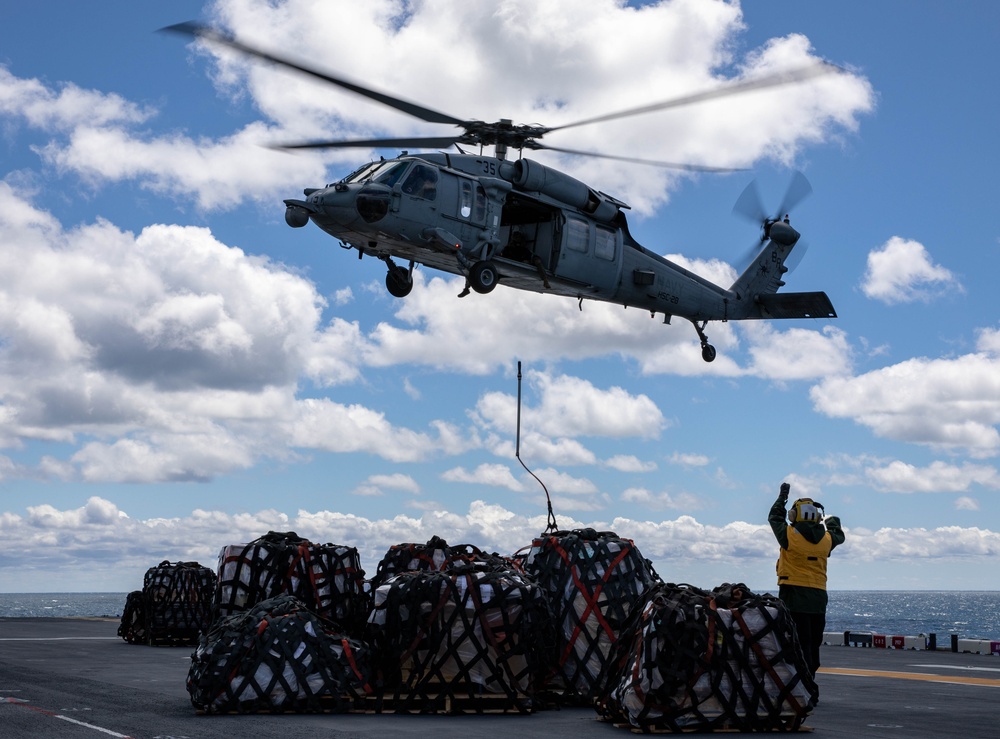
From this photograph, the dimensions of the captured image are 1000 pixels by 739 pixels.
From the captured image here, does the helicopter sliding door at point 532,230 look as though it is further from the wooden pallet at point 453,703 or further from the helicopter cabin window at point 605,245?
the wooden pallet at point 453,703

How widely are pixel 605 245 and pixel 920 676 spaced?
14459mm

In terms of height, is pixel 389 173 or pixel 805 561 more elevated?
pixel 389 173

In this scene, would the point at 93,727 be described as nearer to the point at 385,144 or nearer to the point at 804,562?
the point at 804,562

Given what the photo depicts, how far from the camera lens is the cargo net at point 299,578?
1440 centimetres

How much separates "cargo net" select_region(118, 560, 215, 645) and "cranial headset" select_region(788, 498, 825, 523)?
14.4 meters

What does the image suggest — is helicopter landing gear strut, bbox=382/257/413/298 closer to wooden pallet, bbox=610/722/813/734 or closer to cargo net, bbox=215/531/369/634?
cargo net, bbox=215/531/369/634

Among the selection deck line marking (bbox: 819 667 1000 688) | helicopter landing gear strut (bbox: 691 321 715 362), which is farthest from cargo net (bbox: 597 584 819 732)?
helicopter landing gear strut (bbox: 691 321 715 362)

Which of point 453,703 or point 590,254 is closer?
point 453,703

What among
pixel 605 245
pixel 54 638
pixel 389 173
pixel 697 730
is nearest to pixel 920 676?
pixel 697 730

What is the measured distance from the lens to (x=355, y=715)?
11.2 meters

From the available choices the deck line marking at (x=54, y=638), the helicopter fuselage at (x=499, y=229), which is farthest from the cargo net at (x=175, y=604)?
the helicopter fuselage at (x=499, y=229)

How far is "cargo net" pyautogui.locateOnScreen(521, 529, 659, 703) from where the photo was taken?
12.0 meters

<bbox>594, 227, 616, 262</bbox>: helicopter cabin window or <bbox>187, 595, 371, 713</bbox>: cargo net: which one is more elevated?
<bbox>594, 227, 616, 262</bbox>: helicopter cabin window

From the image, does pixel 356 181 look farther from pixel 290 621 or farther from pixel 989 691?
pixel 989 691
